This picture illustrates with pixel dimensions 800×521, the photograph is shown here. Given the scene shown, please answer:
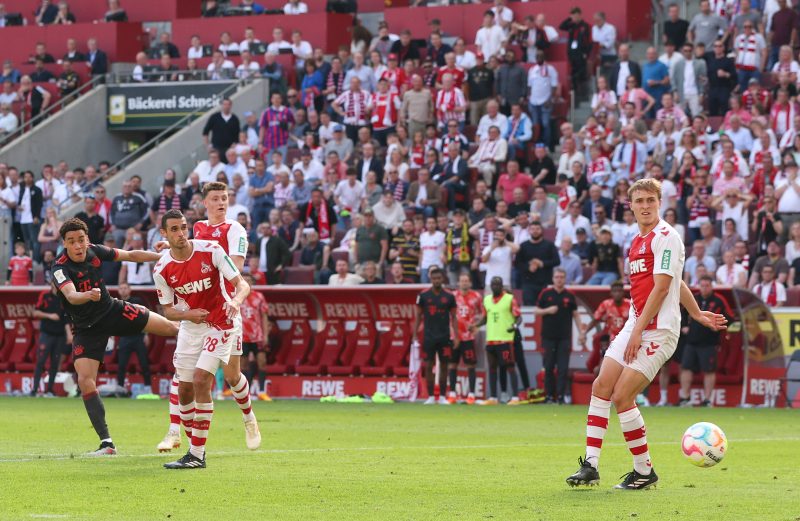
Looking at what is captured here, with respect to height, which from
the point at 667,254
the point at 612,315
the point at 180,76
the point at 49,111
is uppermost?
the point at 180,76

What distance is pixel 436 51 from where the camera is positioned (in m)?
31.3

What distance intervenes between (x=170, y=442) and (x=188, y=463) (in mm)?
Answer: 1679

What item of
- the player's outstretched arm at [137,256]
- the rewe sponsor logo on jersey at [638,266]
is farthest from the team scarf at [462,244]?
the rewe sponsor logo on jersey at [638,266]

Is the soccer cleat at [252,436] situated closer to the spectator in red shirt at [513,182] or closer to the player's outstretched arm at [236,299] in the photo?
the player's outstretched arm at [236,299]

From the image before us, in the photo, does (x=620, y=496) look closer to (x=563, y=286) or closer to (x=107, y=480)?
(x=107, y=480)

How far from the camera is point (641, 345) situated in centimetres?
1057

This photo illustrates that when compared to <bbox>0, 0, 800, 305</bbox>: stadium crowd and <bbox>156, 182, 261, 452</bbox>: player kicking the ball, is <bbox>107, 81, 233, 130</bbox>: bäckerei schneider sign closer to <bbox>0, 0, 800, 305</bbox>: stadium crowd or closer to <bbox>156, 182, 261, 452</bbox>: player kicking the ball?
<bbox>0, 0, 800, 305</bbox>: stadium crowd

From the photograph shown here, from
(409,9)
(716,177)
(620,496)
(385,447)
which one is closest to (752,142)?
(716,177)

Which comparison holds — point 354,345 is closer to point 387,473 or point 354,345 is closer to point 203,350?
point 203,350

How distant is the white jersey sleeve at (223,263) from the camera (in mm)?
12375

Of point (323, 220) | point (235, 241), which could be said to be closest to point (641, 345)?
point (235, 241)

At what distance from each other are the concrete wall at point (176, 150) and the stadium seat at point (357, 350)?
8.78 metres

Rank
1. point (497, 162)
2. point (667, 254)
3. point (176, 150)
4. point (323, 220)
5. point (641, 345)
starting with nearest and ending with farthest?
point (667, 254), point (641, 345), point (497, 162), point (323, 220), point (176, 150)

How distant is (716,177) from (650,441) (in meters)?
10.2
